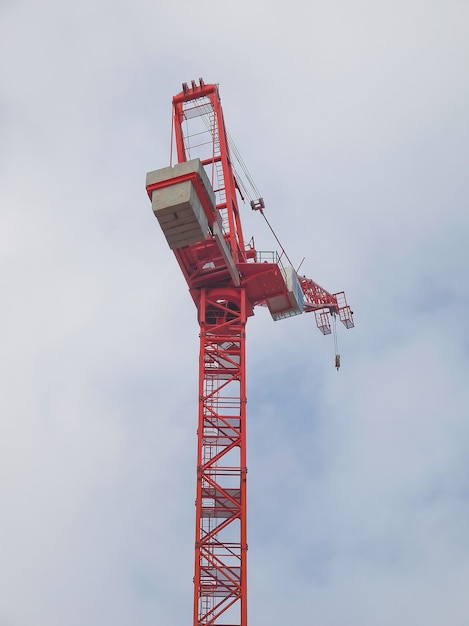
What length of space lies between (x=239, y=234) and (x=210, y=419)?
9.75 meters

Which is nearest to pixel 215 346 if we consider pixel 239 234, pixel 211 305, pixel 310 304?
pixel 211 305

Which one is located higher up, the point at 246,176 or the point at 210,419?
the point at 246,176

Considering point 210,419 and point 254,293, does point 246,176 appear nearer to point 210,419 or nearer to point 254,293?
point 254,293

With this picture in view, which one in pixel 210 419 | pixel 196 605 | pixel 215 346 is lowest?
pixel 196 605

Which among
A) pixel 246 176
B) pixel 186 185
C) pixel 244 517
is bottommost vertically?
pixel 244 517

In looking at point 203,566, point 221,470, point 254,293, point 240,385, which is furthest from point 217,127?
point 203,566

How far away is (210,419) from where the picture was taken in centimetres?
4853

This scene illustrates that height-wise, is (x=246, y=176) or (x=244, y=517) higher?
(x=246, y=176)

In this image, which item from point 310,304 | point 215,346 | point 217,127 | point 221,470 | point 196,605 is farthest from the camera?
point 310,304

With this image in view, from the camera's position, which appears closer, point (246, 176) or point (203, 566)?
point (203, 566)

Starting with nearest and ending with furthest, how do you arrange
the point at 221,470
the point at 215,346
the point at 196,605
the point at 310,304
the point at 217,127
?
1. the point at 196,605
2. the point at 221,470
3. the point at 215,346
4. the point at 217,127
5. the point at 310,304

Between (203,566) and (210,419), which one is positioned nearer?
(203,566)

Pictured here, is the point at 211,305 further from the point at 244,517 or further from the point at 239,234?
the point at 244,517

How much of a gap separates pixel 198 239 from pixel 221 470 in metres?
10.3
